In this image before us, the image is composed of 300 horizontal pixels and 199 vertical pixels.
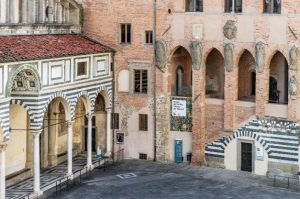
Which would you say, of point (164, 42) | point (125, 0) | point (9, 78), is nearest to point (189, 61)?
point (164, 42)

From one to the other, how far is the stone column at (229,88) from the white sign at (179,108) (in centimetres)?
286

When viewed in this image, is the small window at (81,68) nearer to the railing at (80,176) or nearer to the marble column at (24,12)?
the marble column at (24,12)

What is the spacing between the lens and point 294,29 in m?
37.8

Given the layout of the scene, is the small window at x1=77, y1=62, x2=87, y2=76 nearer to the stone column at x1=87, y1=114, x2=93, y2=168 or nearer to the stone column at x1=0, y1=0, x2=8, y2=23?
the stone column at x1=87, y1=114, x2=93, y2=168

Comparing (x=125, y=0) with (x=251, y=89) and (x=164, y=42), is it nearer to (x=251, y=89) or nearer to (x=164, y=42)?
(x=164, y=42)

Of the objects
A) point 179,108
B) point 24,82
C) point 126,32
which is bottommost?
point 179,108

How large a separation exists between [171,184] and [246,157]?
5440 millimetres

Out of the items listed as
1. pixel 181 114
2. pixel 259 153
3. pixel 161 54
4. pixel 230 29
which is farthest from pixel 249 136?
pixel 161 54

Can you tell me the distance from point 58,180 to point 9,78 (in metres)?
7.88

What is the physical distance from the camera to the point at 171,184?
3775 centimetres

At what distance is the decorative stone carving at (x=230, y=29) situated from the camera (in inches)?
1569

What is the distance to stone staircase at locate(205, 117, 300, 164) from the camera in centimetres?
3853

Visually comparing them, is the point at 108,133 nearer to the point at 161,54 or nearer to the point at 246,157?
the point at 161,54

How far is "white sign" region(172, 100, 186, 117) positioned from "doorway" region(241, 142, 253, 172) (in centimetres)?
434
